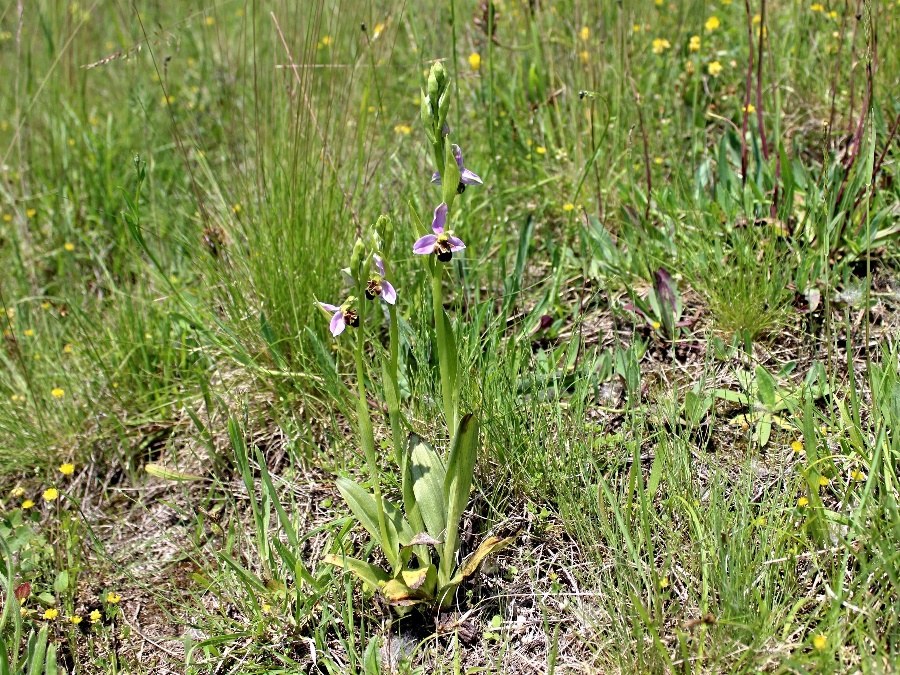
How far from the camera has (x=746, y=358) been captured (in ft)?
7.91

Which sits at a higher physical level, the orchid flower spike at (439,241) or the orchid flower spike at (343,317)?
the orchid flower spike at (439,241)

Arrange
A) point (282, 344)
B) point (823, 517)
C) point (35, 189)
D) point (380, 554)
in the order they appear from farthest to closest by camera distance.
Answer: point (35, 189), point (282, 344), point (380, 554), point (823, 517)

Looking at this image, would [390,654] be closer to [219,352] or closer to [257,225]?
[219,352]

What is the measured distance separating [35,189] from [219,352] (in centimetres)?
165

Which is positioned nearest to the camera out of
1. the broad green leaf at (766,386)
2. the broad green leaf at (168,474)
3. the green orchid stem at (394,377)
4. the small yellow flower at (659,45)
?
the green orchid stem at (394,377)

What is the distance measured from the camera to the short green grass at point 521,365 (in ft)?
6.11

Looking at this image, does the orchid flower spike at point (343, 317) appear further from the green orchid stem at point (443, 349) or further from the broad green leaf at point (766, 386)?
the broad green leaf at point (766, 386)

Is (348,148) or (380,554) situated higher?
(348,148)

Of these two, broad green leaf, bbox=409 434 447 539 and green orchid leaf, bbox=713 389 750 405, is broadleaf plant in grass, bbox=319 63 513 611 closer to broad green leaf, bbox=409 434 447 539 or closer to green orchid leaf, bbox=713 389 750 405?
broad green leaf, bbox=409 434 447 539

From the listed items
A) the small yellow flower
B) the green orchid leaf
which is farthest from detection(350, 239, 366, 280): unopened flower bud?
the small yellow flower

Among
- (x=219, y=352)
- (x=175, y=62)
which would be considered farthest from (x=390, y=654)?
(x=175, y=62)

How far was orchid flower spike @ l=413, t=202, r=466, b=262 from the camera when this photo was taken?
64.6 inches

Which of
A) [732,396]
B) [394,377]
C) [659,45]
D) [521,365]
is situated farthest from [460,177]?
[659,45]

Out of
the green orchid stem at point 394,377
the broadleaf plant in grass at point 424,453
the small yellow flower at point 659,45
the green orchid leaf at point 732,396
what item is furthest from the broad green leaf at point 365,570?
the small yellow flower at point 659,45
